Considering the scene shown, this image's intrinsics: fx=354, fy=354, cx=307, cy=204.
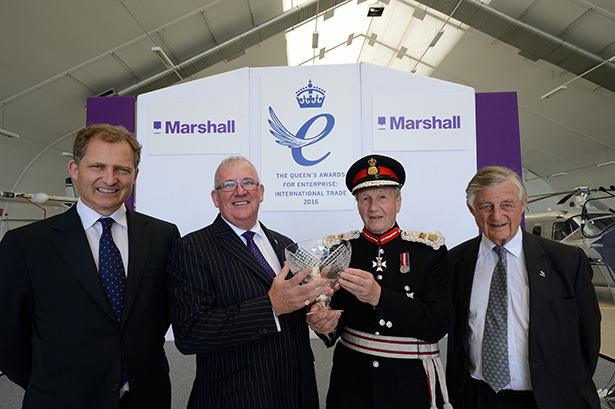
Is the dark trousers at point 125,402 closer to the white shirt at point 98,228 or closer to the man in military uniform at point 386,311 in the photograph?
the white shirt at point 98,228

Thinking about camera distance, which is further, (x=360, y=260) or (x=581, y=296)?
(x=360, y=260)

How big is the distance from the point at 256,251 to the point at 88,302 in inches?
26.7

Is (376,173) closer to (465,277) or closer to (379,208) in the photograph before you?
(379,208)

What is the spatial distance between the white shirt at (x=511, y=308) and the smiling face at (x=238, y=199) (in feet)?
3.68

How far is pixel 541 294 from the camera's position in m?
1.50

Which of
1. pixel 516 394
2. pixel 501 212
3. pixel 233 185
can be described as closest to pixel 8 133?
pixel 233 185

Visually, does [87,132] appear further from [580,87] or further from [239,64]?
[580,87]

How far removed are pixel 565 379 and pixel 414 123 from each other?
3545 millimetres

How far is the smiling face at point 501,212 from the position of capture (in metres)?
1.62

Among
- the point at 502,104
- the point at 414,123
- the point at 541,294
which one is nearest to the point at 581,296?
the point at 541,294

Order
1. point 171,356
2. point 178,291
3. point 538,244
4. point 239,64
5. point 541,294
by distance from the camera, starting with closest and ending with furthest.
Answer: point 178,291
point 541,294
point 538,244
point 171,356
point 239,64

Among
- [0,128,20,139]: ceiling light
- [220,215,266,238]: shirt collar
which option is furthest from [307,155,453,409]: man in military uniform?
[0,128,20,139]: ceiling light

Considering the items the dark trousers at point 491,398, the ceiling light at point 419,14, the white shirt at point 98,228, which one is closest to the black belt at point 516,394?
the dark trousers at point 491,398

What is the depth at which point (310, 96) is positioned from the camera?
182 inches
